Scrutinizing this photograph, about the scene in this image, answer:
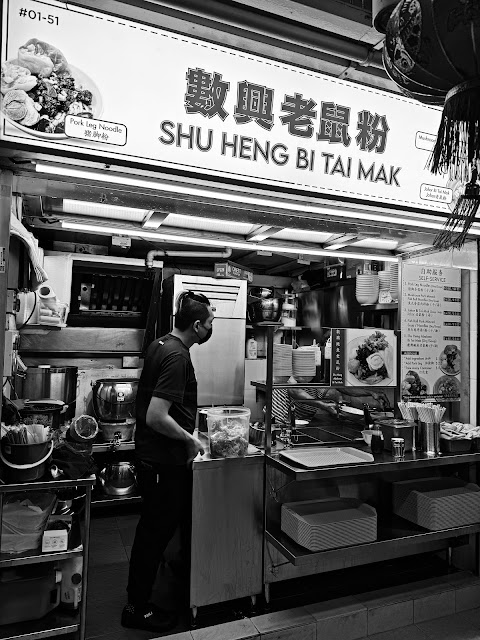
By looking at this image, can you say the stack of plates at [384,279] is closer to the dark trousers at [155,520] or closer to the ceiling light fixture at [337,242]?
the ceiling light fixture at [337,242]

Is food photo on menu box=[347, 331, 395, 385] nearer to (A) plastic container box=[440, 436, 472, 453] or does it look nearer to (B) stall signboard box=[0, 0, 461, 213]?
(A) plastic container box=[440, 436, 472, 453]

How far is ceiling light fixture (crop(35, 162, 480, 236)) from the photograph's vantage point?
2.19 metres

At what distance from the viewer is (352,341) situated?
346 cm

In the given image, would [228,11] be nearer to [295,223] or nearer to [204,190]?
[204,190]

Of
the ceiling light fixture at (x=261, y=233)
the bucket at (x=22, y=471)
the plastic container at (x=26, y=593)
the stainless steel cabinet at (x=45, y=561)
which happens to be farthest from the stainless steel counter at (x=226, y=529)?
the ceiling light fixture at (x=261, y=233)

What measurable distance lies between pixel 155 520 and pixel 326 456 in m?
1.16

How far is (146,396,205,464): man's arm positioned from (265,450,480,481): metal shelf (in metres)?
0.50

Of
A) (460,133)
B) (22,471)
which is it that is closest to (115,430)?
(22,471)

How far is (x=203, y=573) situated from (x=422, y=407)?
6.06 feet

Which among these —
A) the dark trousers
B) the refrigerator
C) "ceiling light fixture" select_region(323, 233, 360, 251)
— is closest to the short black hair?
the dark trousers

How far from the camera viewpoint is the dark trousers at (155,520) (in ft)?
9.01

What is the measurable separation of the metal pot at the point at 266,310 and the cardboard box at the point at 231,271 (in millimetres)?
335

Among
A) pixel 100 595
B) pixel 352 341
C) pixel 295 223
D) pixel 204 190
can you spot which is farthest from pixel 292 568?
pixel 204 190

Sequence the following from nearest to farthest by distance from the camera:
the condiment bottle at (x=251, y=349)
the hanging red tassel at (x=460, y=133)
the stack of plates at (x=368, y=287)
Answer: the hanging red tassel at (x=460, y=133)
the stack of plates at (x=368, y=287)
the condiment bottle at (x=251, y=349)
